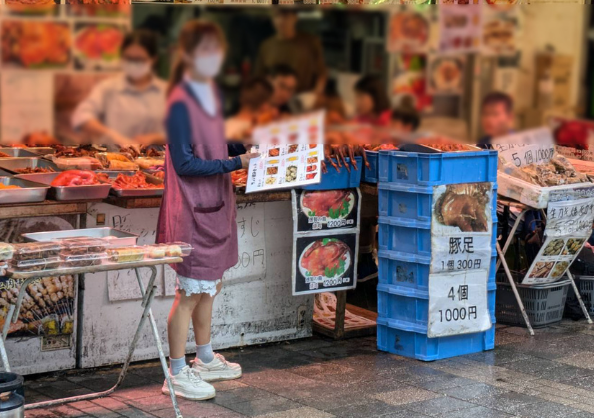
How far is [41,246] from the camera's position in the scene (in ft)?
13.7

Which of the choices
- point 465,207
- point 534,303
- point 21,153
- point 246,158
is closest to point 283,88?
point 246,158

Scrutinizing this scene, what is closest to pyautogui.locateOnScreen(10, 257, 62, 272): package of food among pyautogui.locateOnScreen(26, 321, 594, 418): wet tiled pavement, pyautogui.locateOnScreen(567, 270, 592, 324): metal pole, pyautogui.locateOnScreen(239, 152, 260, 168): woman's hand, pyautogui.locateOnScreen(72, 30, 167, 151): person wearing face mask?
pyautogui.locateOnScreen(26, 321, 594, 418): wet tiled pavement

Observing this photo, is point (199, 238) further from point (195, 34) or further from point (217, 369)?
point (195, 34)

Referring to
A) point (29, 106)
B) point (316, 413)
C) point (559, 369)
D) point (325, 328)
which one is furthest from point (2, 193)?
point (29, 106)

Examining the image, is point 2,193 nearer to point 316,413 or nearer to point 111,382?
point 111,382

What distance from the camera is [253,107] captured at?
507mm

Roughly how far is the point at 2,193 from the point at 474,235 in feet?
10.3

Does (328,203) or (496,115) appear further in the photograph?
(328,203)

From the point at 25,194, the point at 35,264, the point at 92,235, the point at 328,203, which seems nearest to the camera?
the point at 35,264

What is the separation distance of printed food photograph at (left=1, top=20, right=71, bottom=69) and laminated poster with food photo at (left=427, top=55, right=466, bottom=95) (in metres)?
0.20

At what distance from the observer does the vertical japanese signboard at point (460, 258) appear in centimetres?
584

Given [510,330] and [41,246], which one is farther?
[510,330]

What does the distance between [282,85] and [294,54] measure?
0.07 feet

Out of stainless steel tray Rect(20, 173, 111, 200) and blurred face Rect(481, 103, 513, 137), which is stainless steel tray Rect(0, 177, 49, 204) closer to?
stainless steel tray Rect(20, 173, 111, 200)
